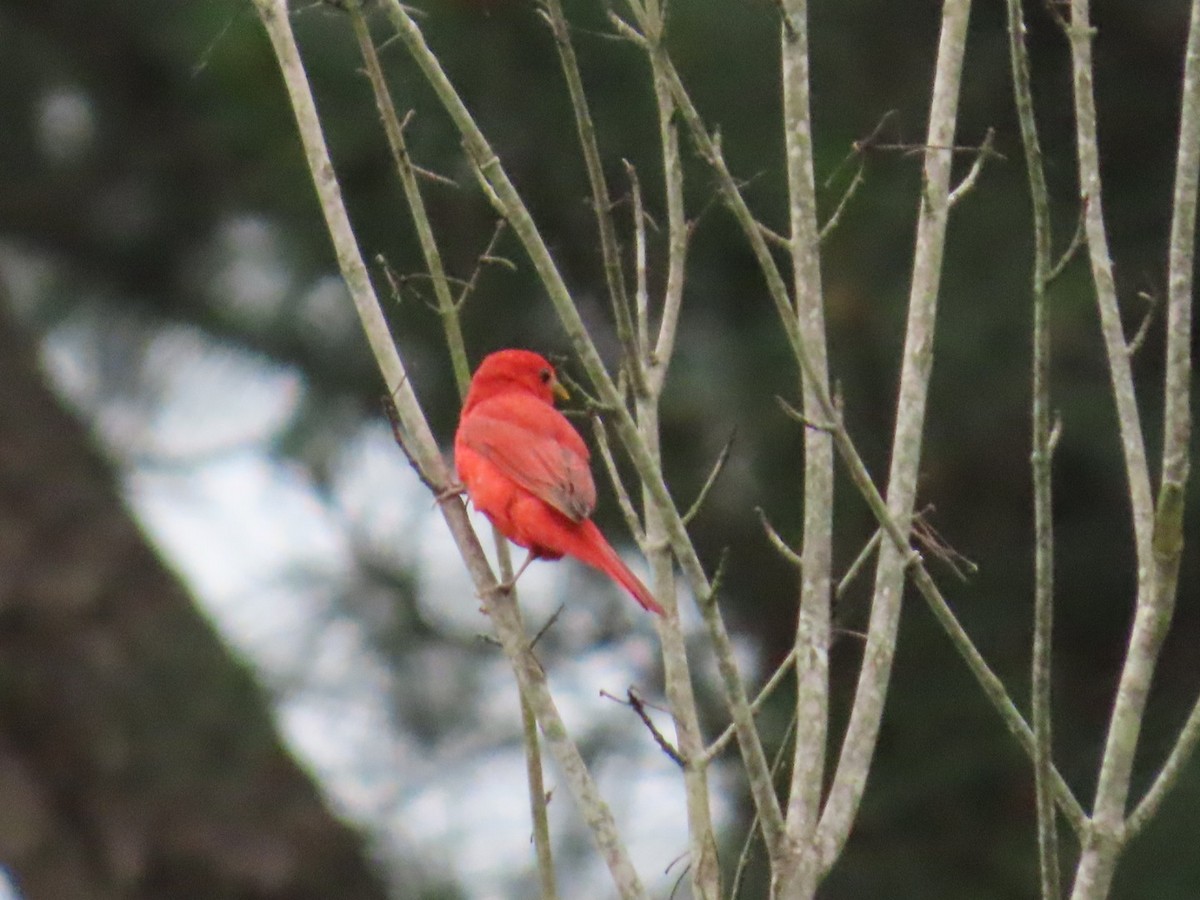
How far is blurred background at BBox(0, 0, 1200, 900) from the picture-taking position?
5.74 meters

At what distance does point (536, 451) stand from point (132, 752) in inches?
104

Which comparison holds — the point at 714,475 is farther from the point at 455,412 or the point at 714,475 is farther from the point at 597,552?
the point at 455,412

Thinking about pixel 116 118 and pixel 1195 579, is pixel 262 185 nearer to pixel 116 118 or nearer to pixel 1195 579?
pixel 116 118

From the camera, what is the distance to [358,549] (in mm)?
6750

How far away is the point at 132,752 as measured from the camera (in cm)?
653

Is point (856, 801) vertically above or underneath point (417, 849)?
underneath

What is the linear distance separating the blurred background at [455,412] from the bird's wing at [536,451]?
113cm

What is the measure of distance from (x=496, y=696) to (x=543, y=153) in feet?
6.26

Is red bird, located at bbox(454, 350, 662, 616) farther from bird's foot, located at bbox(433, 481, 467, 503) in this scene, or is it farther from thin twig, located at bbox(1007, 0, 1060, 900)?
thin twig, located at bbox(1007, 0, 1060, 900)

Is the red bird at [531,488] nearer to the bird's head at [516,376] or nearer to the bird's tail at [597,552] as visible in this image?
the bird's tail at [597,552]

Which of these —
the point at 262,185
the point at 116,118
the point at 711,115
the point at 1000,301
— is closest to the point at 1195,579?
the point at 1000,301

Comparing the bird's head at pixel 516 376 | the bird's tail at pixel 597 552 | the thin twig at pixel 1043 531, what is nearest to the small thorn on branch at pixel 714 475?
the thin twig at pixel 1043 531

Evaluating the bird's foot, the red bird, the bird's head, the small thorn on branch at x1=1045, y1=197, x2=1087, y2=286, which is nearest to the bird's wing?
the red bird

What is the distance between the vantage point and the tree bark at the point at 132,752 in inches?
253
